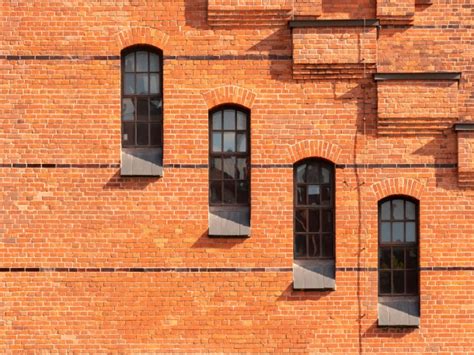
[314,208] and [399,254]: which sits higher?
[314,208]

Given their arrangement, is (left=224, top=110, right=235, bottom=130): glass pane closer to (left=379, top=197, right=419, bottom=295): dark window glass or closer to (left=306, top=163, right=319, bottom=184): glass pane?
(left=306, top=163, right=319, bottom=184): glass pane

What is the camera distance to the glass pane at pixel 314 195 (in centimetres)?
1241

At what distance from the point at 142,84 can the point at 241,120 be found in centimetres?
159

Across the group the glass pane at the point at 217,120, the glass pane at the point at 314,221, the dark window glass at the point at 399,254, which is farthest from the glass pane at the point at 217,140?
the dark window glass at the point at 399,254

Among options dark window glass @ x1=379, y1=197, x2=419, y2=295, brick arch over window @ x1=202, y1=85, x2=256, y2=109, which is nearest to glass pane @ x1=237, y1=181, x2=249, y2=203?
brick arch over window @ x1=202, y1=85, x2=256, y2=109

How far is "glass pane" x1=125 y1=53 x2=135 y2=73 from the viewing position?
12.4m

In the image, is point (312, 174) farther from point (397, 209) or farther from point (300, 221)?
point (397, 209)

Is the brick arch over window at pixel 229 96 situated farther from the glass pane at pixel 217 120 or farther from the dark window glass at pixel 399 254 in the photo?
the dark window glass at pixel 399 254

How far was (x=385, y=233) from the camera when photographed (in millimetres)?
12422

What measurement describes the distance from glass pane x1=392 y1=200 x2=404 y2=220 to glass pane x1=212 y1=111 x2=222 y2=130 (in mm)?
2879

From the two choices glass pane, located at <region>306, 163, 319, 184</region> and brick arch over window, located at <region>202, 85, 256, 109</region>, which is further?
glass pane, located at <region>306, 163, 319, 184</region>

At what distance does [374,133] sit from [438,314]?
286 centimetres

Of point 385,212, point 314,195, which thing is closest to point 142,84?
point 314,195

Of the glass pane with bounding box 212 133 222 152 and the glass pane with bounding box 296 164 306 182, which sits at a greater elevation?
the glass pane with bounding box 212 133 222 152
